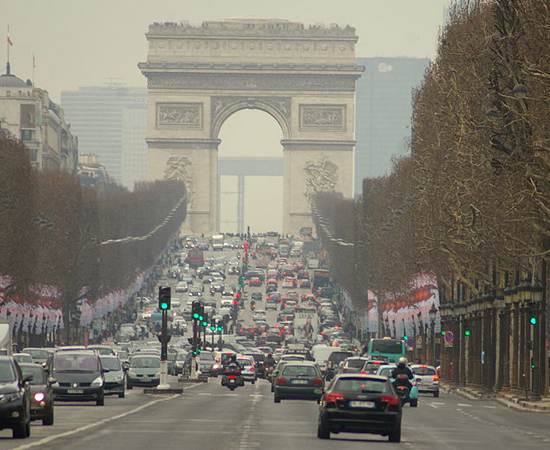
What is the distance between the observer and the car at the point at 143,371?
8438 cm

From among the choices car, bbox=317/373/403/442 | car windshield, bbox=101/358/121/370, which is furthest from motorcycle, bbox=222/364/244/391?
car, bbox=317/373/403/442

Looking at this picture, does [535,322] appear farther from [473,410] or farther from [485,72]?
[485,72]

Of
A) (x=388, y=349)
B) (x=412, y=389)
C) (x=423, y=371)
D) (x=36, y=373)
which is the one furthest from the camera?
(x=388, y=349)

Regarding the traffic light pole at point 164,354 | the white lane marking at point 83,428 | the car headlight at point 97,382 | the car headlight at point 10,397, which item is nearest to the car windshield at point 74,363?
the car headlight at point 97,382

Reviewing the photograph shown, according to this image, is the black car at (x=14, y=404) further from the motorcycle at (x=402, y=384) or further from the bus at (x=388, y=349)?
the bus at (x=388, y=349)

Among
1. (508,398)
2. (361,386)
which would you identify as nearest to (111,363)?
(508,398)

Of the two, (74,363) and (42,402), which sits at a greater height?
(74,363)

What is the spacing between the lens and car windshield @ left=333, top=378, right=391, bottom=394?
4150cm

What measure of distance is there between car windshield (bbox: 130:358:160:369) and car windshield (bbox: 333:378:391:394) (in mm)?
43038

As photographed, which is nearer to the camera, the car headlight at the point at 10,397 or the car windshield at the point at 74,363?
the car headlight at the point at 10,397

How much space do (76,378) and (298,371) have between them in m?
10.4

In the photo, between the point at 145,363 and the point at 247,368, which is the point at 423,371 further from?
the point at 247,368

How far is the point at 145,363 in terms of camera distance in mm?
84812

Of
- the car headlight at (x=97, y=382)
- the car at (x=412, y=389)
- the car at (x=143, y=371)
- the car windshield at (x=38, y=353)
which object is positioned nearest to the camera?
the car headlight at (x=97, y=382)
